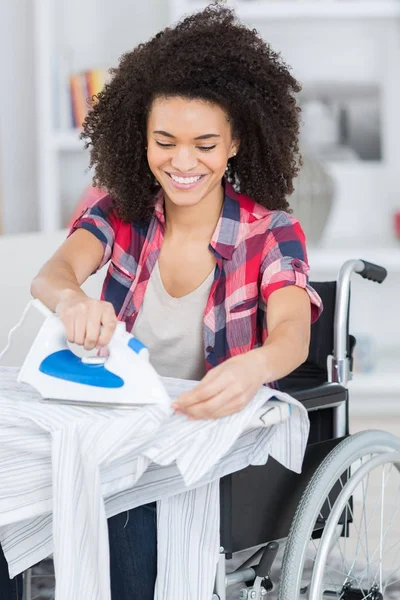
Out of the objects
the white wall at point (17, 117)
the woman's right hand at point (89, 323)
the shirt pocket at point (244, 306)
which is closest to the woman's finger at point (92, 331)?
the woman's right hand at point (89, 323)

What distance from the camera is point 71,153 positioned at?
12.4 ft

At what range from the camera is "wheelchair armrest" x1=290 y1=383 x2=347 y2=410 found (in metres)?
1.37

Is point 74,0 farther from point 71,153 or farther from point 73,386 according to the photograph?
point 73,386

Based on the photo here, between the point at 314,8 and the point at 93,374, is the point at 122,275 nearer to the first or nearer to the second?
the point at 93,374

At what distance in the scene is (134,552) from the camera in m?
1.32

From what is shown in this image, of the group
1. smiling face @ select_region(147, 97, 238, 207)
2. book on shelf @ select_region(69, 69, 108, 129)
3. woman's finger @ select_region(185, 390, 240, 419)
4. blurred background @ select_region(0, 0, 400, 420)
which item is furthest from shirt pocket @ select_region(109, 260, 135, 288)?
book on shelf @ select_region(69, 69, 108, 129)

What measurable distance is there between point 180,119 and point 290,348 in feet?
1.22

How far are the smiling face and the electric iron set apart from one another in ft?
1.09

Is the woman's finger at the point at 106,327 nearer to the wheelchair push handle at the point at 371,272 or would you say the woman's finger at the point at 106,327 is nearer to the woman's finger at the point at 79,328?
the woman's finger at the point at 79,328

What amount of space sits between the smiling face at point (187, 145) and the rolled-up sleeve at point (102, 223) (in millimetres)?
154

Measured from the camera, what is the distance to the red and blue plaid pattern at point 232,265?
1.49 m

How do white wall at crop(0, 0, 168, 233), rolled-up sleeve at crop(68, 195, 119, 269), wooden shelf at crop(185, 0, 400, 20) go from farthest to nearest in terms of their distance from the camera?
white wall at crop(0, 0, 168, 233), wooden shelf at crop(185, 0, 400, 20), rolled-up sleeve at crop(68, 195, 119, 269)

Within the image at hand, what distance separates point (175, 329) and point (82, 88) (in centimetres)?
221

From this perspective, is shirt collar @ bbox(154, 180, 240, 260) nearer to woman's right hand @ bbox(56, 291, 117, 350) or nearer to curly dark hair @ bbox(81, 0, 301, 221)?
curly dark hair @ bbox(81, 0, 301, 221)
